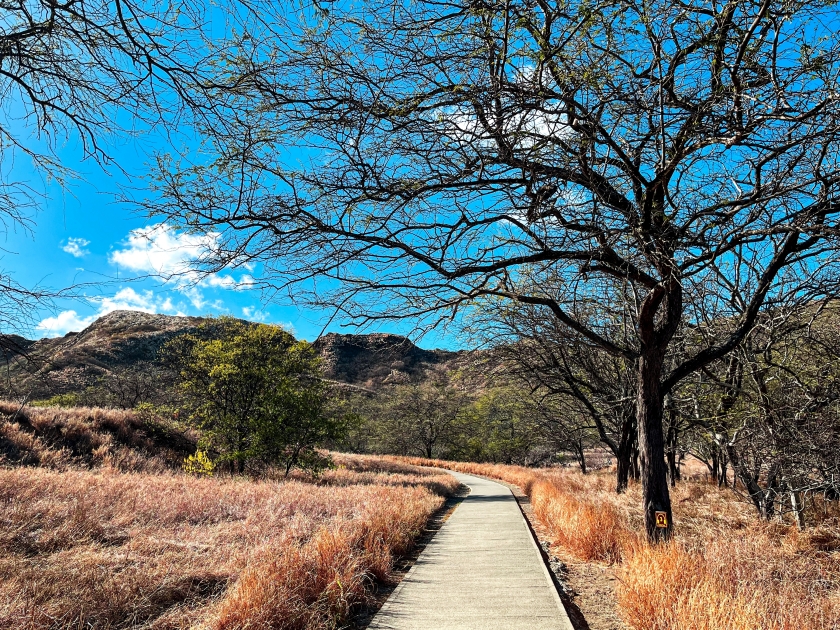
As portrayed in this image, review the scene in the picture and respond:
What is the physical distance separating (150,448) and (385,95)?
24.4 m

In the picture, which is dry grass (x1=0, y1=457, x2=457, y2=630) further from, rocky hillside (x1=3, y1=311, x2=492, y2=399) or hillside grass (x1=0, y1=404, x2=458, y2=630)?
rocky hillside (x1=3, y1=311, x2=492, y2=399)

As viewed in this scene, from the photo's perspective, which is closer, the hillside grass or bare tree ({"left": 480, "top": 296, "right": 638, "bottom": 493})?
the hillside grass

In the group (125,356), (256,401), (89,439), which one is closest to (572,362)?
(256,401)

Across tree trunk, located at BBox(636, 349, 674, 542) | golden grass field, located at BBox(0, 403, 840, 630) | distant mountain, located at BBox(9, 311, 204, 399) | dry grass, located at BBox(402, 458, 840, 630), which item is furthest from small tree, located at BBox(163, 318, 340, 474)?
tree trunk, located at BBox(636, 349, 674, 542)

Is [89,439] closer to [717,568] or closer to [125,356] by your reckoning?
[717,568]

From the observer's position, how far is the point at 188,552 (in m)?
6.91

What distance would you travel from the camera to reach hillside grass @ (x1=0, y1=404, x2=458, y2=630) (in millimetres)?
4609

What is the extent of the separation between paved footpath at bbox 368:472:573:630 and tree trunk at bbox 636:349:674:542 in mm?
1846

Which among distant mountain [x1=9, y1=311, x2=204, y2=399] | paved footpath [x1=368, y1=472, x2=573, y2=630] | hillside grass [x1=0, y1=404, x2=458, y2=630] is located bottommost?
paved footpath [x1=368, y1=472, x2=573, y2=630]

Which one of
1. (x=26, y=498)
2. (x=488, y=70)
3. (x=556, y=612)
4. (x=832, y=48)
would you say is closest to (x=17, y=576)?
(x=26, y=498)

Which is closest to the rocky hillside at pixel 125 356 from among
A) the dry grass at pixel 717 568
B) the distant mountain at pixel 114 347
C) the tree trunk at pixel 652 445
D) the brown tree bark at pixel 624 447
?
the distant mountain at pixel 114 347

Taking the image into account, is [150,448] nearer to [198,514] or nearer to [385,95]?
[198,514]

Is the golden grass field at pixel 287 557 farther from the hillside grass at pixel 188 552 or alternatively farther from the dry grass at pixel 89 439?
the dry grass at pixel 89 439

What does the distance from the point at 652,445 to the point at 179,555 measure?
688cm
